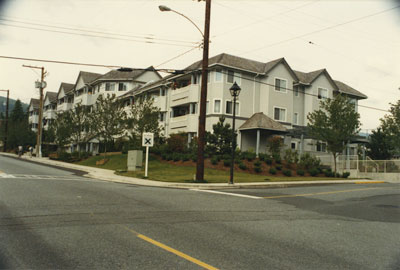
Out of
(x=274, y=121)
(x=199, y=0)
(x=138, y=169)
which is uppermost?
(x=199, y=0)

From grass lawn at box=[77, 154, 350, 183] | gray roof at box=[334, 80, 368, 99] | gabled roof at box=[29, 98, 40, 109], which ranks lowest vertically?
grass lawn at box=[77, 154, 350, 183]

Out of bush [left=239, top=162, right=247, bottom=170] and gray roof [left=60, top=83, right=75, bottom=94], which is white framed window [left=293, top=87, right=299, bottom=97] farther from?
gray roof [left=60, top=83, right=75, bottom=94]

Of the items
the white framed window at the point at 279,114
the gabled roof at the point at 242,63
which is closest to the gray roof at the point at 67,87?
the gabled roof at the point at 242,63

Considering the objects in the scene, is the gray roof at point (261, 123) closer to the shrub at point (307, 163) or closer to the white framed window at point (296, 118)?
the shrub at point (307, 163)

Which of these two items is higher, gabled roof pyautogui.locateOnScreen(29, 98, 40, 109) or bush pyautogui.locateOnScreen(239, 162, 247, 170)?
gabled roof pyautogui.locateOnScreen(29, 98, 40, 109)

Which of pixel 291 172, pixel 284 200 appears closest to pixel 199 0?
pixel 284 200

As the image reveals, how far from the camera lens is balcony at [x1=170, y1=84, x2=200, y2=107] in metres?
40.9

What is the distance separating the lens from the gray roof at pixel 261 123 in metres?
36.9

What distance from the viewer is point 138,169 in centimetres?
2984

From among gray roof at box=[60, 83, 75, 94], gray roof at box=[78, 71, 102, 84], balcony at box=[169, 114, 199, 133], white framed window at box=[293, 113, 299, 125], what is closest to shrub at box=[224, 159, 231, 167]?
balcony at box=[169, 114, 199, 133]

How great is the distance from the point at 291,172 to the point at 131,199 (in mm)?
21232

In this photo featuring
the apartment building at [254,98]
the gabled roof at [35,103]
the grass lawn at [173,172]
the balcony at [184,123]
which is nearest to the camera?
the grass lawn at [173,172]

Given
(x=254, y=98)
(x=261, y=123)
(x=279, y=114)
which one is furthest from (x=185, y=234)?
(x=279, y=114)

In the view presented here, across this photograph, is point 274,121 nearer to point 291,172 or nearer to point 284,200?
point 291,172
